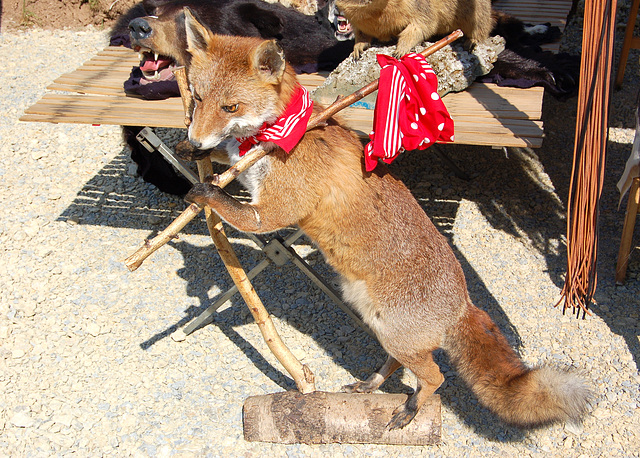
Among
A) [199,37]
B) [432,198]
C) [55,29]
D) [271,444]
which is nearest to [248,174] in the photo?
[199,37]

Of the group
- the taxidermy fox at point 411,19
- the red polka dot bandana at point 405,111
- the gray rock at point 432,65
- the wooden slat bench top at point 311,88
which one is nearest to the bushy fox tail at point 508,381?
the red polka dot bandana at point 405,111

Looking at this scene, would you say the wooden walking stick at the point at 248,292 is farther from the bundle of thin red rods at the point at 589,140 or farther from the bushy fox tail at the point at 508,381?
the bundle of thin red rods at the point at 589,140

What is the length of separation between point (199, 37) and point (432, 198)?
3.78 m

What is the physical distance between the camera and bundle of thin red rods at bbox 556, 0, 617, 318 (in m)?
3.22

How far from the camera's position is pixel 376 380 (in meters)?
3.96

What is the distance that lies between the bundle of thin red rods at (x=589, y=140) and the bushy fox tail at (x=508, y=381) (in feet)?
1.76

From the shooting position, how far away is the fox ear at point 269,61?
283cm

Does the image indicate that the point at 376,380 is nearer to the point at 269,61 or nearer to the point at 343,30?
the point at 269,61

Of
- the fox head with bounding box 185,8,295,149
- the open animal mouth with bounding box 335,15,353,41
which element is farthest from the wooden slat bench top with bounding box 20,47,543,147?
the open animal mouth with bounding box 335,15,353,41

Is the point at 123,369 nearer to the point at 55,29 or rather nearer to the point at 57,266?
the point at 57,266

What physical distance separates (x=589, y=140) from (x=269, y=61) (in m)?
1.95

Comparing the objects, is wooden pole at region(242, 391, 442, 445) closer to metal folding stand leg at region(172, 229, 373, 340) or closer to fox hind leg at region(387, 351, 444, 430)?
fox hind leg at region(387, 351, 444, 430)

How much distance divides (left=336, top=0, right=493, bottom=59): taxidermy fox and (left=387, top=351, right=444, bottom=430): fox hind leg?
3.20 m

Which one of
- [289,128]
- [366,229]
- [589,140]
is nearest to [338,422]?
[366,229]
